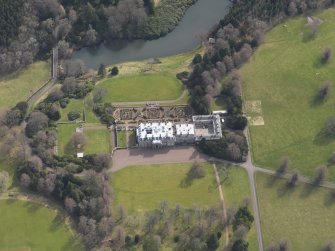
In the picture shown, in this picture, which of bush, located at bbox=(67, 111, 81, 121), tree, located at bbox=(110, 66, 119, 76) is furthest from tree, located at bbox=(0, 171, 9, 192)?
tree, located at bbox=(110, 66, 119, 76)

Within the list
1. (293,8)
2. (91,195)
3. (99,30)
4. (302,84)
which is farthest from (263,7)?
(91,195)

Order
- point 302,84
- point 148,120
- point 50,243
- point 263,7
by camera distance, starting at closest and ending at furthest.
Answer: point 50,243 < point 148,120 < point 302,84 < point 263,7

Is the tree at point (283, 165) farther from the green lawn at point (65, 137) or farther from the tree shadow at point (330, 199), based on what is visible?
the green lawn at point (65, 137)

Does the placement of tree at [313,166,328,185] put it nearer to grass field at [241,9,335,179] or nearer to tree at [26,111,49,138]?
grass field at [241,9,335,179]

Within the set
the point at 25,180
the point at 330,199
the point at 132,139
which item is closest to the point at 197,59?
the point at 132,139

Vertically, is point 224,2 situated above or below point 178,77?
above

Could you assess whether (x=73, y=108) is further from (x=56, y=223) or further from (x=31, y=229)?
(x=31, y=229)

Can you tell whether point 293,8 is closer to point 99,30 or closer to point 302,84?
point 302,84
